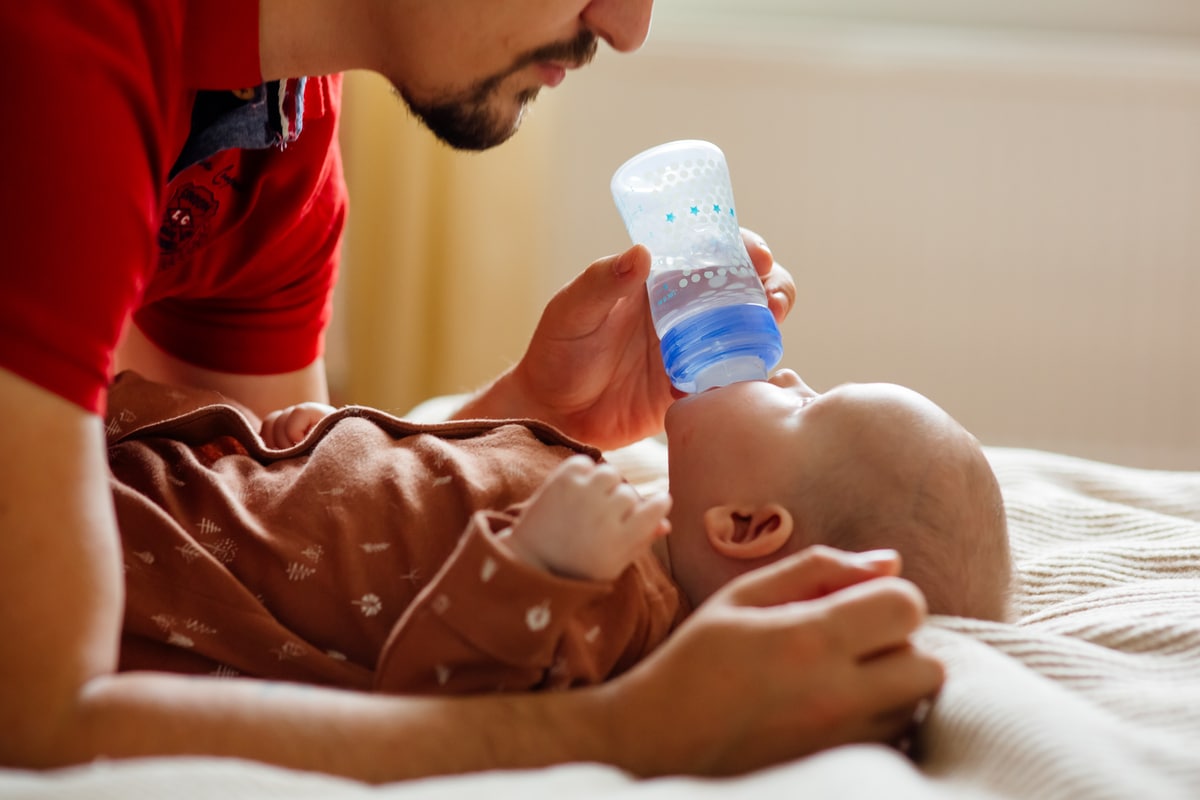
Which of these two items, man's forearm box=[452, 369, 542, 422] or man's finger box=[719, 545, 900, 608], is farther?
man's forearm box=[452, 369, 542, 422]

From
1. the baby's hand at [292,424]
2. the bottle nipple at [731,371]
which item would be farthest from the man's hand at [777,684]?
the baby's hand at [292,424]

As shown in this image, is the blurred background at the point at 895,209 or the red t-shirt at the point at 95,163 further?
the blurred background at the point at 895,209

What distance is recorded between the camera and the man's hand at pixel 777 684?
736 millimetres

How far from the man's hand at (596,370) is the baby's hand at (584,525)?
47cm

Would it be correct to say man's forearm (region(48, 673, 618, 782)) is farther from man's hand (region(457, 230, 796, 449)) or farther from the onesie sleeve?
man's hand (region(457, 230, 796, 449))

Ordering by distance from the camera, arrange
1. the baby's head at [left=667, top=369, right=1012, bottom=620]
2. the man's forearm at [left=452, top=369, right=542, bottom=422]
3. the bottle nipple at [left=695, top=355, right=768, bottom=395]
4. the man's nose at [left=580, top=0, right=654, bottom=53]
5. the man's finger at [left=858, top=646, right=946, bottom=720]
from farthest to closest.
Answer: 1. the man's forearm at [left=452, top=369, right=542, bottom=422]
2. the man's nose at [left=580, top=0, right=654, bottom=53]
3. the bottle nipple at [left=695, top=355, right=768, bottom=395]
4. the baby's head at [left=667, top=369, right=1012, bottom=620]
5. the man's finger at [left=858, top=646, right=946, bottom=720]

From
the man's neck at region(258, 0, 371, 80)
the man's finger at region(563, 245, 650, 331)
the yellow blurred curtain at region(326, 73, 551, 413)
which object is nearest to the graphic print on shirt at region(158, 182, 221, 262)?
the man's neck at region(258, 0, 371, 80)

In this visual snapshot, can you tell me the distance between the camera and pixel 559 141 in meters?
2.52

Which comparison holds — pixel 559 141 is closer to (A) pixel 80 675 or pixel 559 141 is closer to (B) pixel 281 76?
(B) pixel 281 76

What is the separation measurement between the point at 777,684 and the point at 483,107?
2.49 ft

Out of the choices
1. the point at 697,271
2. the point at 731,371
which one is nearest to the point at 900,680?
the point at 731,371

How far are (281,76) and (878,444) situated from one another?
0.64m

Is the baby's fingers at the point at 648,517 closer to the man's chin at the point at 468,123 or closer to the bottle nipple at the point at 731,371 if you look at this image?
the bottle nipple at the point at 731,371

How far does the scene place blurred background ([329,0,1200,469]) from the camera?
244 cm
